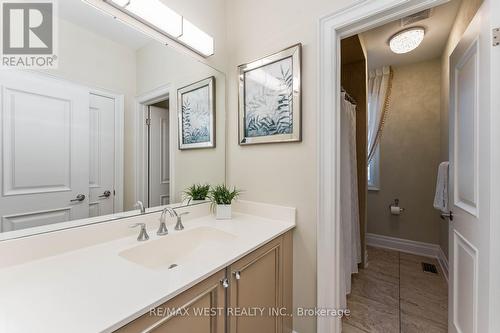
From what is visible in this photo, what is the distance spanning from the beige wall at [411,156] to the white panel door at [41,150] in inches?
132

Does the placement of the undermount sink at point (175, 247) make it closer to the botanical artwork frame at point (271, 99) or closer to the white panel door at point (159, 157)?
the white panel door at point (159, 157)

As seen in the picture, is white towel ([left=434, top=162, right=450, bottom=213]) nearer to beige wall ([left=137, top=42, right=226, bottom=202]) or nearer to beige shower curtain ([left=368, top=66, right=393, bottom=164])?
beige shower curtain ([left=368, top=66, right=393, bottom=164])

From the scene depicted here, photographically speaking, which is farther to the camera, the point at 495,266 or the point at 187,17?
the point at 187,17

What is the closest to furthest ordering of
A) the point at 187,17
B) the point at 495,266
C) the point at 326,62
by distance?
the point at 495,266, the point at 326,62, the point at 187,17

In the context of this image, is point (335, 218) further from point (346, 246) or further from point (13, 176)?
point (13, 176)

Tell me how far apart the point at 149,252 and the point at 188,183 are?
607 millimetres

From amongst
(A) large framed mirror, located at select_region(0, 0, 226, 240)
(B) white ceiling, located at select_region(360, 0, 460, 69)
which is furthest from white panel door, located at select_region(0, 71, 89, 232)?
(B) white ceiling, located at select_region(360, 0, 460, 69)

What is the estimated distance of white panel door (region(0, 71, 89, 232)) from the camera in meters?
0.84

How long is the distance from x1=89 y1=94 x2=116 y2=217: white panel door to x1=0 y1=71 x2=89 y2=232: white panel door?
0.10 feet

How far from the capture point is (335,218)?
1.25m

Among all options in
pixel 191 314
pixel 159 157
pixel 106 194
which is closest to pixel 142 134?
pixel 159 157

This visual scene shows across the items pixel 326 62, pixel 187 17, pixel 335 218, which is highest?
pixel 187 17

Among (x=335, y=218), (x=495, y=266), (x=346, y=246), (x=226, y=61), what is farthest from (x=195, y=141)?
(x=495, y=266)

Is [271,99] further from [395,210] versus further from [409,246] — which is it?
[409,246]
